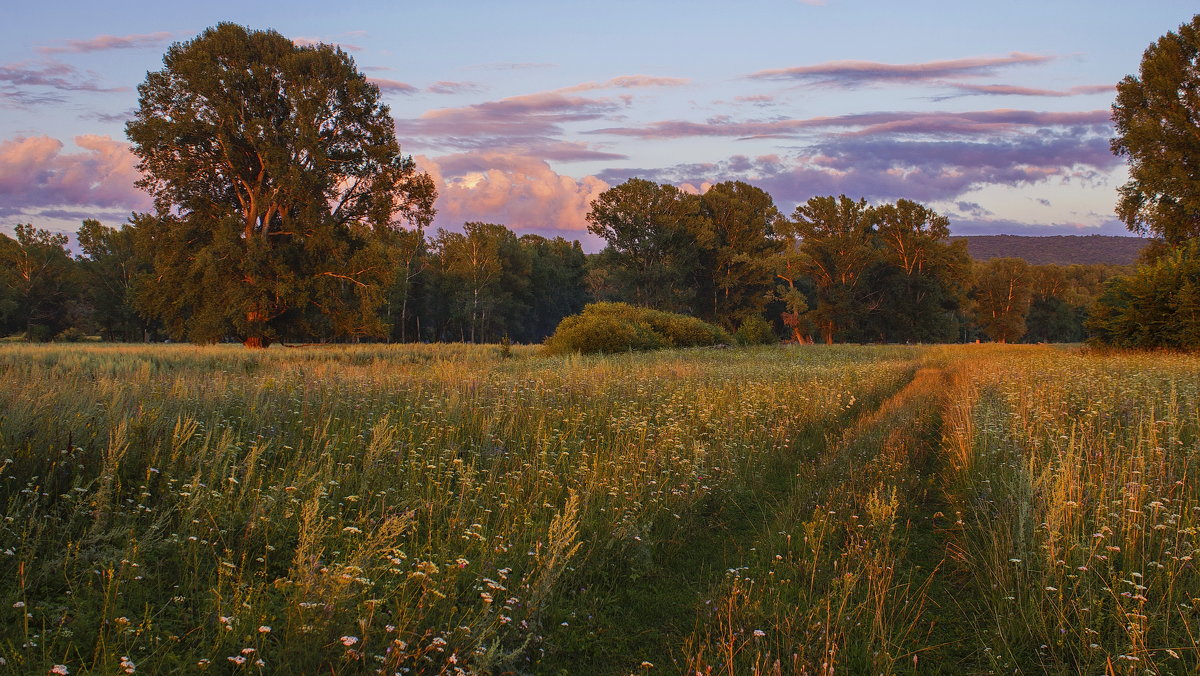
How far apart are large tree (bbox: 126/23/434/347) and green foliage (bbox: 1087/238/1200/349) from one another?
28.6m

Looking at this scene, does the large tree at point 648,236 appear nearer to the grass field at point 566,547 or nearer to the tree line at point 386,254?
the tree line at point 386,254

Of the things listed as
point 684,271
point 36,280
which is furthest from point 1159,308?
point 36,280

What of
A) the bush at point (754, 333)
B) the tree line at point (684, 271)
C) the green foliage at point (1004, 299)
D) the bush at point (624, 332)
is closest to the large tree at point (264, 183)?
the bush at point (624, 332)

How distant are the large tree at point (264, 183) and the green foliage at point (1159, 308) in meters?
28.6

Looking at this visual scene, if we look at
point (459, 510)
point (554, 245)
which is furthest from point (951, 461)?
point (554, 245)

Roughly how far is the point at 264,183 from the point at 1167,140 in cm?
3954

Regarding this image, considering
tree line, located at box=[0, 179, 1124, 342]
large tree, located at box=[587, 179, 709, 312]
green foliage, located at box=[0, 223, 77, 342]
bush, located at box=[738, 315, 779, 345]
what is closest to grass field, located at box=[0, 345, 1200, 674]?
bush, located at box=[738, 315, 779, 345]

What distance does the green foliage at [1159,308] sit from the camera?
2134 cm

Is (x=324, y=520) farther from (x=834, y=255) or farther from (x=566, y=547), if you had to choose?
(x=834, y=255)

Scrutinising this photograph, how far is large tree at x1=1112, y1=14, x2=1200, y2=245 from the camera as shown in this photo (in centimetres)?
2802

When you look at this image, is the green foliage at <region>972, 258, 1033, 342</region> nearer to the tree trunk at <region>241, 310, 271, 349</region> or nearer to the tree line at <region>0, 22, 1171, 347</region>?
the tree line at <region>0, 22, 1171, 347</region>

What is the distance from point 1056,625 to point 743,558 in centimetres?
207

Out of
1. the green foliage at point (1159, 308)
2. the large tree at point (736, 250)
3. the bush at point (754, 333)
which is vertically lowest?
the bush at point (754, 333)

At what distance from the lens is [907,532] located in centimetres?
548
